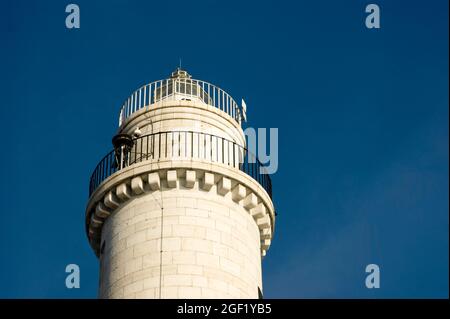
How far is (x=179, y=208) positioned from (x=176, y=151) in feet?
7.94

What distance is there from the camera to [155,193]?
36.5 meters

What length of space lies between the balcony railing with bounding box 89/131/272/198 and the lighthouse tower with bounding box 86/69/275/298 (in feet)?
0.10

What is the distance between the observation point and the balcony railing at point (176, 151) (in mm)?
37781

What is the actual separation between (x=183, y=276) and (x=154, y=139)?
5.40m

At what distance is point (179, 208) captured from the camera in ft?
118

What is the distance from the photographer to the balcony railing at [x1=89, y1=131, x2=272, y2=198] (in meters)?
Result: 37.8

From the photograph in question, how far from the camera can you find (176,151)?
124 feet

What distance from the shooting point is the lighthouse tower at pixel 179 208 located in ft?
115

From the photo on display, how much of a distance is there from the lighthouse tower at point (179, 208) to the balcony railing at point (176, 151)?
31 millimetres
